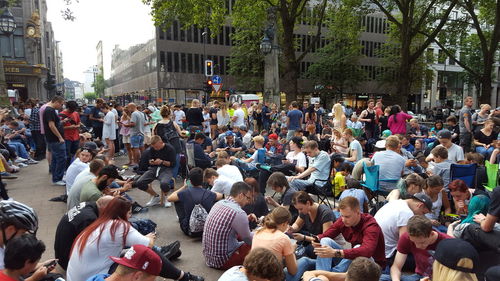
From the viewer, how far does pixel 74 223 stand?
3.83m

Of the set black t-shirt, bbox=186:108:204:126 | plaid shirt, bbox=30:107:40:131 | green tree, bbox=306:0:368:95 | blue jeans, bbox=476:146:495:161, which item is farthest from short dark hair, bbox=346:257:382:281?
green tree, bbox=306:0:368:95

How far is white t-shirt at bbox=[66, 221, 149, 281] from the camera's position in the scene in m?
3.32

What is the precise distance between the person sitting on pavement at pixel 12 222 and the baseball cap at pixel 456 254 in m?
3.52

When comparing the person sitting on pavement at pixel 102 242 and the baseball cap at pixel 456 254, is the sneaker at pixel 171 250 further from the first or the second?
the baseball cap at pixel 456 254

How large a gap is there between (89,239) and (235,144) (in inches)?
270

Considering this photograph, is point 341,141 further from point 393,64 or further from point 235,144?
point 393,64

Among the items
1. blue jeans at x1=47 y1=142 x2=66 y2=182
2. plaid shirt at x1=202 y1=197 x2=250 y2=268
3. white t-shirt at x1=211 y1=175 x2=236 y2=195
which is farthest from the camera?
blue jeans at x1=47 y1=142 x2=66 y2=182

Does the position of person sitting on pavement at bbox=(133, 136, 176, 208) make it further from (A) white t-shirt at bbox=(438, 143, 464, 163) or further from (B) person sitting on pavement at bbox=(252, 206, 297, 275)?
(A) white t-shirt at bbox=(438, 143, 464, 163)

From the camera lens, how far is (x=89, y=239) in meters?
3.35

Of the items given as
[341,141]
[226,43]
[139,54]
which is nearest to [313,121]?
[341,141]

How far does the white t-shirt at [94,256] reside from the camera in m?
3.32

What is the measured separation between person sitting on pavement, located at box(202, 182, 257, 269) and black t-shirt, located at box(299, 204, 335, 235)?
0.73m

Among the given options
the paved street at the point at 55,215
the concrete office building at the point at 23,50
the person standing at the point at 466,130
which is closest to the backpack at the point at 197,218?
the paved street at the point at 55,215

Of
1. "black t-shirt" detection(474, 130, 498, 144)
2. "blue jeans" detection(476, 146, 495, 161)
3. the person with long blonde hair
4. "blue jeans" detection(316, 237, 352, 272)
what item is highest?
the person with long blonde hair
